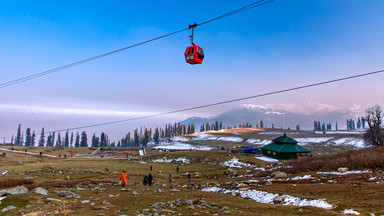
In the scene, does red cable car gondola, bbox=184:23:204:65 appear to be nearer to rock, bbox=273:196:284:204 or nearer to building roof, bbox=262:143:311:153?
rock, bbox=273:196:284:204

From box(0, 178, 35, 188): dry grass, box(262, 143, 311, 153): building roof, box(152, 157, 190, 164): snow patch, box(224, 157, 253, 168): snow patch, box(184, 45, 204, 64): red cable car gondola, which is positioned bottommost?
box(152, 157, 190, 164): snow patch

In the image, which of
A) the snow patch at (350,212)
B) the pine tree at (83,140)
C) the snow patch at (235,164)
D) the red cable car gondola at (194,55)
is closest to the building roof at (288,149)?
the snow patch at (235,164)

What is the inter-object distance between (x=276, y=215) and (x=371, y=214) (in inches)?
161

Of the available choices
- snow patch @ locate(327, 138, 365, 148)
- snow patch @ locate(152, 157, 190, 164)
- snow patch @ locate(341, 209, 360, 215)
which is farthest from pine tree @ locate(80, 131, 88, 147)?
snow patch @ locate(341, 209, 360, 215)

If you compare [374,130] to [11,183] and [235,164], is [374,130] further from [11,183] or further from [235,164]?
[11,183]

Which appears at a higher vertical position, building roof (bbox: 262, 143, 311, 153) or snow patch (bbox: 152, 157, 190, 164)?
building roof (bbox: 262, 143, 311, 153)

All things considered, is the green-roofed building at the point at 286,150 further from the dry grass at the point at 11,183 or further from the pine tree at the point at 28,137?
the pine tree at the point at 28,137

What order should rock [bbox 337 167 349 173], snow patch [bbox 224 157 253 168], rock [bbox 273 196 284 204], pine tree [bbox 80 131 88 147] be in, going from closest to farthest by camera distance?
rock [bbox 273 196 284 204]
rock [bbox 337 167 349 173]
snow patch [bbox 224 157 253 168]
pine tree [bbox 80 131 88 147]

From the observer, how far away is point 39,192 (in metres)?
18.3

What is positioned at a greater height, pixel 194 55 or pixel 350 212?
pixel 194 55

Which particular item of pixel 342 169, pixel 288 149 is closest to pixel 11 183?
pixel 342 169

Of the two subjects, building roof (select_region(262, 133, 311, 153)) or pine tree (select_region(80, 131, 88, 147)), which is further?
pine tree (select_region(80, 131, 88, 147))

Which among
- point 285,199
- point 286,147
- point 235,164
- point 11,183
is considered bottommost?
point 235,164

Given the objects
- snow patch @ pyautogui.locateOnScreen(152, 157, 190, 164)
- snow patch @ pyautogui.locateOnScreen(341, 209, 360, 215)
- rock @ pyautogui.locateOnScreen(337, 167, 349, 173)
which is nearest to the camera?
snow patch @ pyautogui.locateOnScreen(341, 209, 360, 215)
